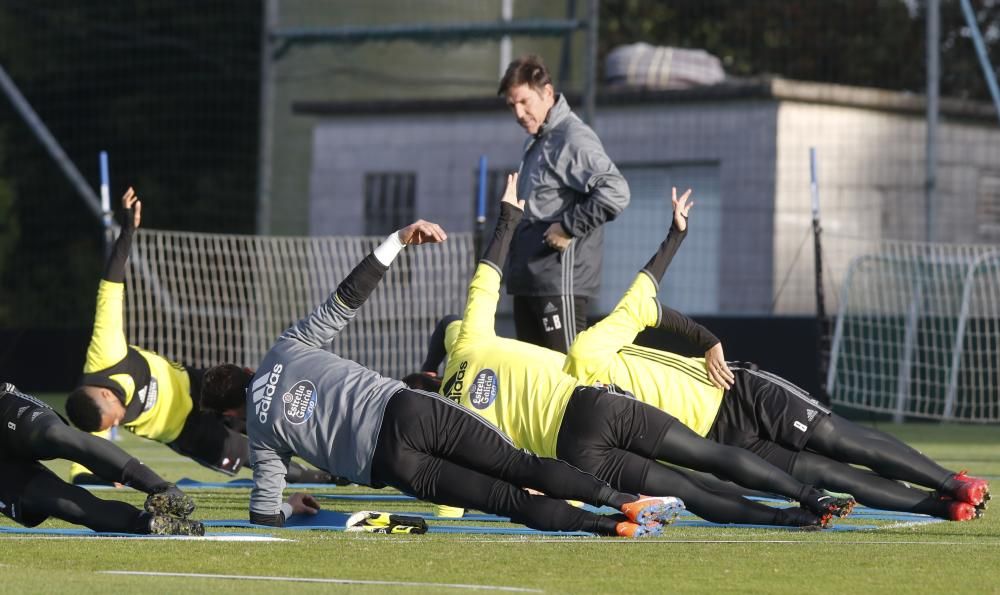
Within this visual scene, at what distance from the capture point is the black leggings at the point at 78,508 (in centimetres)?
638

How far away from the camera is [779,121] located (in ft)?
63.9

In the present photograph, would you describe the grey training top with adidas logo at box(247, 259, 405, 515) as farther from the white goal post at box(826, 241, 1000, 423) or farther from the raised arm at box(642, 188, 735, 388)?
the white goal post at box(826, 241, 1000, 423)

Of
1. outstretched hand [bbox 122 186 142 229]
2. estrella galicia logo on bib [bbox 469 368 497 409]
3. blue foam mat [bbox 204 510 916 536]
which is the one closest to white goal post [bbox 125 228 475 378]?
outstretched hand [bbox 122 186 142 229]

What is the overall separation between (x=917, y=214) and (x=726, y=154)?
7.67 feet

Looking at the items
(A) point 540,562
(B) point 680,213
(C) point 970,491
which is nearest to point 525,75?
(B) point 680,213

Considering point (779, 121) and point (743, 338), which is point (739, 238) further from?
point (743, 338)

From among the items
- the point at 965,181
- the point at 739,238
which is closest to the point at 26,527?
the point at 739,238

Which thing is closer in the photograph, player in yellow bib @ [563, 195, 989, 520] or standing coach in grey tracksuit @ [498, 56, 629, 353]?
player in yellow bib @ [563, 195, 989, 520]

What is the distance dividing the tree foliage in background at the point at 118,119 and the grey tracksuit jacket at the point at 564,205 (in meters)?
17.7

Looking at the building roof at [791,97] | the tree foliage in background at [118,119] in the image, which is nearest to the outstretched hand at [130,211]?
the building roof at [791,97]

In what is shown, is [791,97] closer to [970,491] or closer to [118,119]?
[118,119]

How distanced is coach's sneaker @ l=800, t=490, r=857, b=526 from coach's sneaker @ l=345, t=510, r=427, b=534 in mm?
1525

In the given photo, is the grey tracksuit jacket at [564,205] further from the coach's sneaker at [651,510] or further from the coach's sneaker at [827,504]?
the coach's sneaker at [651,510]

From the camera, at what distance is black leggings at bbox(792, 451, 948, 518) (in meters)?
6.90
